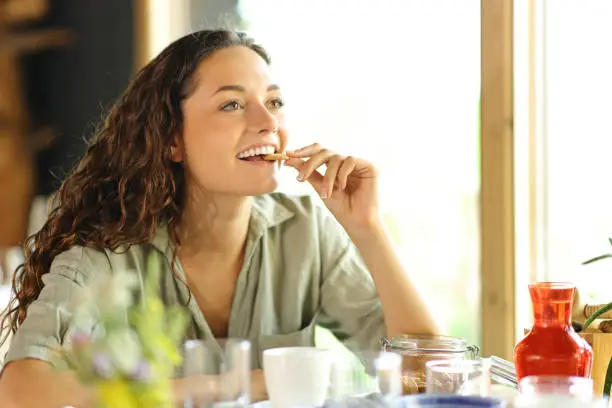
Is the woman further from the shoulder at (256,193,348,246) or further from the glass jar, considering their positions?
the glass jar

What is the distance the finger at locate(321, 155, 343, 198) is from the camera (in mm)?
1851

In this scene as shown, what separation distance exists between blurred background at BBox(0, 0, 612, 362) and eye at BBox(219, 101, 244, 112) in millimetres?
377

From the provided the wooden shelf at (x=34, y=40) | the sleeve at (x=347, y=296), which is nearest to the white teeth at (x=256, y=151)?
the sleeve at (x=347, y=296)

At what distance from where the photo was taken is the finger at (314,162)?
1849 mm

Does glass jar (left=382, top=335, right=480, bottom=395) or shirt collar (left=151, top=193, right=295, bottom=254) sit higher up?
shirt collar (left=151, top=193, right=295, bottom=254)

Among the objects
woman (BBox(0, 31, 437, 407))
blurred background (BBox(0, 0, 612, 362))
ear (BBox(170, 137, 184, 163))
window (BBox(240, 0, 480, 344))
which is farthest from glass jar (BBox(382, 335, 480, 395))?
window (BBox(240, 0, 480, 344))

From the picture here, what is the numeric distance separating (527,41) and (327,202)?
2.57ft

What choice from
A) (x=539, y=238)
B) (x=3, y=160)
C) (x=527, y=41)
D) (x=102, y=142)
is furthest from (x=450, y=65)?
(x=3, y=160)

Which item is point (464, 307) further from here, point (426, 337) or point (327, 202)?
point (426, 337)

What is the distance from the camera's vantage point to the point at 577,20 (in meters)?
2.35

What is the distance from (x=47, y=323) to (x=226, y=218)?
1.58 feet

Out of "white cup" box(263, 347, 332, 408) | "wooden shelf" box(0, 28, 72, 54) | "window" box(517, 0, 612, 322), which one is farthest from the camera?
"wooden shelf" box(0, 28, 72, 54)

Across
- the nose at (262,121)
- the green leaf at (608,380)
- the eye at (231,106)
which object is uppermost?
the eye at (231,106)

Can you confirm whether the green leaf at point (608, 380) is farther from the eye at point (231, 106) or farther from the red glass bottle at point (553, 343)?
the eye at point (231, 106)
